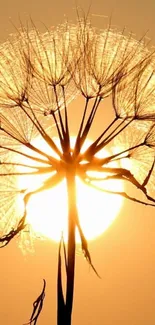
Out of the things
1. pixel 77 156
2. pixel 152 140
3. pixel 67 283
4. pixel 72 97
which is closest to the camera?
pixel 67 283

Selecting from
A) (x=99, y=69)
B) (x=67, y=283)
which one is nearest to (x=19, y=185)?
(x=99, y=69)

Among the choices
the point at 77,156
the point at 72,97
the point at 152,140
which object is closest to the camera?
the point at 77,156

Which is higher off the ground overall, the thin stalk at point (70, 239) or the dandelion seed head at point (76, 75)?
the dandelion seed head at point (76, 75)

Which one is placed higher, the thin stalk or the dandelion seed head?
the dandelion seed head

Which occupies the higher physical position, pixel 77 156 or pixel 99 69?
pixel 99 69

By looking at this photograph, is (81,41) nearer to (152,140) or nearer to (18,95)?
(18,95)

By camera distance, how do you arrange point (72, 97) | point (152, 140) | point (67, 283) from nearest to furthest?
point (67, 283) → point (72, 97) → point (152, 140)

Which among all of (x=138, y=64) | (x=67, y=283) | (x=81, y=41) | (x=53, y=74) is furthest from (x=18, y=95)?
(x=67, y=283)

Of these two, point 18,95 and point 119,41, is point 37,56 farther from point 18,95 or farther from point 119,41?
point 119,41

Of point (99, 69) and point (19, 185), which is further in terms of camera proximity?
point (19, 185)

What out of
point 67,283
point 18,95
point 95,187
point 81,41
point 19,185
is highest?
point 81,41
